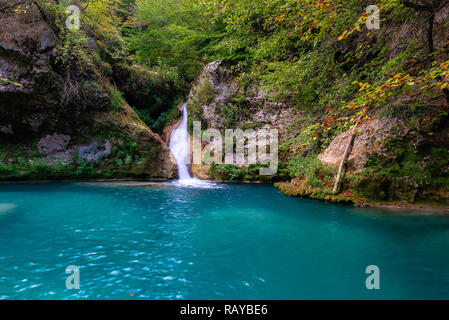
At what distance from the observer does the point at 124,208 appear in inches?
291

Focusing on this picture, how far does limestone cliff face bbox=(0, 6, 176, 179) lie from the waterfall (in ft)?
2.72

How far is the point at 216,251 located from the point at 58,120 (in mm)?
12426

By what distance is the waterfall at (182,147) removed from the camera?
48.4 feet

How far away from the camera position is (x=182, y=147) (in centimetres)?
1588

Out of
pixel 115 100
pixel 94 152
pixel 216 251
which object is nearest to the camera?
pixel 216 251

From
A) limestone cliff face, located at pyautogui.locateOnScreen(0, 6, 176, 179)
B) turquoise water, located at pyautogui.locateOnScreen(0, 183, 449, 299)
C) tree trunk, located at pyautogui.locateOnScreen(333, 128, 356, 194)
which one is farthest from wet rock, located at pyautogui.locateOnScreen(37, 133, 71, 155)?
tree trunk, located at pyautogui.locateOnScreen(333, 128, 356, 194)

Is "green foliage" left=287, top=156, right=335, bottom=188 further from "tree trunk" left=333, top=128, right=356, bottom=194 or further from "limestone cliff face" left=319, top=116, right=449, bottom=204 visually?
"limestone cliff face" left=319, top=116, right=449, bottom=204

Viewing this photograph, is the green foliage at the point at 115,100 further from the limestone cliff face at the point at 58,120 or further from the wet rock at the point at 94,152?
the wet rock at the point at 94,152

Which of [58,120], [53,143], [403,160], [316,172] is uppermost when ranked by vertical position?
[58,120]

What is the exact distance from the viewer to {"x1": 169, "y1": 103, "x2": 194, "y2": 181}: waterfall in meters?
14.8

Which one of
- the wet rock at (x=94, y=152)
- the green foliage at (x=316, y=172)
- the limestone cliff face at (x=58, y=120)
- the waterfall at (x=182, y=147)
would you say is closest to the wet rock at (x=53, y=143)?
the limestone cliff face at (x=58, y=120)

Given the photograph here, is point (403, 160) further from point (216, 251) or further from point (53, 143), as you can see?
point (53, 143)

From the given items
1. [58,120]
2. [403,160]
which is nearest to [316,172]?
[403,160]
